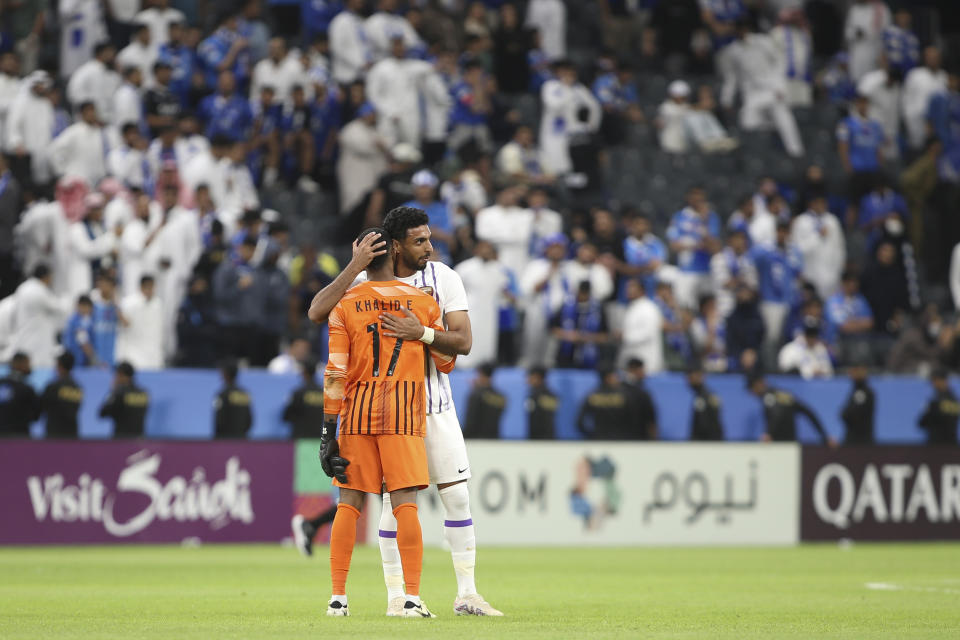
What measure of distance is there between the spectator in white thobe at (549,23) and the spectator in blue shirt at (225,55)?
583 cm

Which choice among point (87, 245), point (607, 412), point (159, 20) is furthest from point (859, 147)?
point (87, 245)

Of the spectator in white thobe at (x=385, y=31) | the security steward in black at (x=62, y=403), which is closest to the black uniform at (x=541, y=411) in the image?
the security steward in black at (x=62, y=403)

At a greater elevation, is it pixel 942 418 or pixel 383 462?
pixel 942 418

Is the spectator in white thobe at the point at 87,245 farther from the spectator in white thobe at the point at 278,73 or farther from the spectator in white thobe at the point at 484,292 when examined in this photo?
the spectator in white thobe at the point at 484,292

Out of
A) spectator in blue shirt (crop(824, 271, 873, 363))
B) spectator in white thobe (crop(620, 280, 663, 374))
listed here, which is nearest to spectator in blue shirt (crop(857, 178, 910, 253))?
spectator in blue shirt (crop(824, 271, 873, 363))

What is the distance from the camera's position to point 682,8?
2958 cm

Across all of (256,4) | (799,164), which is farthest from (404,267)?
(799,164)

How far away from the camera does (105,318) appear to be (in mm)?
20281

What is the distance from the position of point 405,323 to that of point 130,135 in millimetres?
14096

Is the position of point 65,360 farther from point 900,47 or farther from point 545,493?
point 900,47

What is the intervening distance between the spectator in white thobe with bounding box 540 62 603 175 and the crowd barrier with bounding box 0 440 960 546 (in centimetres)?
714

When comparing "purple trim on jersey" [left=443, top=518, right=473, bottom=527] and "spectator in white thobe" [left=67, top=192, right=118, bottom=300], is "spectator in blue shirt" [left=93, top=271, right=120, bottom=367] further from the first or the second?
"purple trim on jersey" [left=443, top=518, right=473, bottom=527]

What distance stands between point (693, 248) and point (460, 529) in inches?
580

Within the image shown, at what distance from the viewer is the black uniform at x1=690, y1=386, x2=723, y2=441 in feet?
70.3
